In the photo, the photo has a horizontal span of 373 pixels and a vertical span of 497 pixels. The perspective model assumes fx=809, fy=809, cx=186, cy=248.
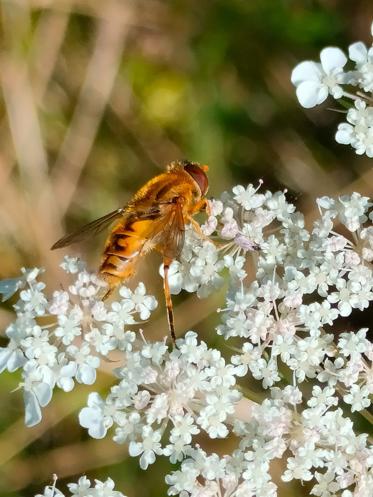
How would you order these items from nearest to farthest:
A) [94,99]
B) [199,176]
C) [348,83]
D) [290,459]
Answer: [290,459] < [348,83] < [199,176] < [94,99]

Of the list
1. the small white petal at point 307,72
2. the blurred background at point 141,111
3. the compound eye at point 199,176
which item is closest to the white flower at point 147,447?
the compound eye at point 199,176

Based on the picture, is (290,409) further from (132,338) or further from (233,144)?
(233,144)

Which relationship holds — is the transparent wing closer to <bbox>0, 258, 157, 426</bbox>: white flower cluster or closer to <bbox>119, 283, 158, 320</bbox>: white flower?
<bbox>0, 258, 157, 426</bbox>: white flower cluster

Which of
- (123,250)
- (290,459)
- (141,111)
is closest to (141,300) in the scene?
(123,250)

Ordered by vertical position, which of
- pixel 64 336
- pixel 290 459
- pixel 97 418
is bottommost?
pixel 290 459

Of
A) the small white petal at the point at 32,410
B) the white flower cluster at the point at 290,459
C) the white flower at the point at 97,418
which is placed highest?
the small white petal at the point at 32,410

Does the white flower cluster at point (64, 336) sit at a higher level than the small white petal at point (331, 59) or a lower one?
lower

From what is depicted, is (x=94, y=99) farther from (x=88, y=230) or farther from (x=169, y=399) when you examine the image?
(x=169, y=399)

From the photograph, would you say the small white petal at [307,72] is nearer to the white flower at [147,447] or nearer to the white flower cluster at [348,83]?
the white flower cluster at [348,83]

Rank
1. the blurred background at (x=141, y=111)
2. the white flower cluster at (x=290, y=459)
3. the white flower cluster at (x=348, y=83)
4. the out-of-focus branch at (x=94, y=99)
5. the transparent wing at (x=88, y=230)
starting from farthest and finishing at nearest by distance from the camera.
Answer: the out-of-focus branch at (x=94, y=99) < the blurred background at (x=141, y=111) < the transparent wing at (x=88, y=230) < the white flower cluster at (x=348, y=83) < the white flower cluster at (x=290, y=459)
